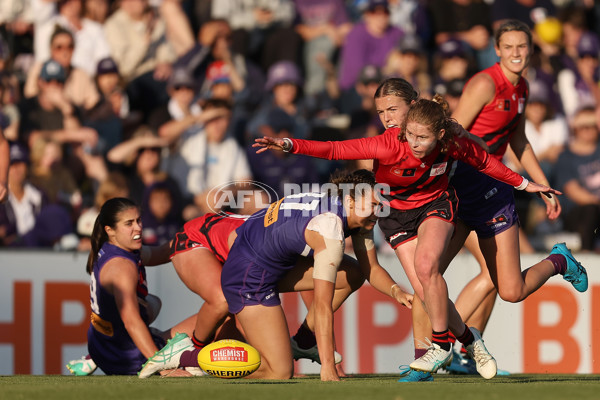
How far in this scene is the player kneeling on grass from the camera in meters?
6.96

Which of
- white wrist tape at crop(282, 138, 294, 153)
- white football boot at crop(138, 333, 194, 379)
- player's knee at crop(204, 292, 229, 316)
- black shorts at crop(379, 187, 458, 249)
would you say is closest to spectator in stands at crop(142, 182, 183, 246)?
player's knee at crop(204, 292, 229, 316)

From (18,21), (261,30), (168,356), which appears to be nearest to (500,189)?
(168,356)

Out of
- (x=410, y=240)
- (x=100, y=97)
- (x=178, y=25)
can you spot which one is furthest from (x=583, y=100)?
(x=410, y=240)

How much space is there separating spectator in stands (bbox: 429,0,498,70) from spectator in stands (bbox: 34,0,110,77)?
4.22m

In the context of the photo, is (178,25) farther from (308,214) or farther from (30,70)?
(308,214)

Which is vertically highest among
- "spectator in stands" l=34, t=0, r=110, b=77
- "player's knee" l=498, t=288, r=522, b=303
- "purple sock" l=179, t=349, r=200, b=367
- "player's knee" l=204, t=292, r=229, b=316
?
"spectator in stands" l=34, t=0, r=110, b=77

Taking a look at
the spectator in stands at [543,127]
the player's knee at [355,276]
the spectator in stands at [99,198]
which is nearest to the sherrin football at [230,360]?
the player's knee at [355,276]

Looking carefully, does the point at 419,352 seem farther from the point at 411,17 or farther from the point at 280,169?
the point at 411,17

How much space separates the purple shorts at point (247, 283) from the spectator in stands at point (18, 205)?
3394 millimetres

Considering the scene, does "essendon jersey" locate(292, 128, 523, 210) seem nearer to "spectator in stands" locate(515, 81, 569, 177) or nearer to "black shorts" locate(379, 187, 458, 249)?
"black shorts" locate(379, 187, 458, 249)

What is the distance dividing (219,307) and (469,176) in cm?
208

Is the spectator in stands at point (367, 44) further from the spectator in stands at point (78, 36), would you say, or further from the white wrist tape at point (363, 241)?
the white wrist tape at point (363, 241)

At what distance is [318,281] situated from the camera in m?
6.71

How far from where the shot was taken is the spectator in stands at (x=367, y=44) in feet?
41.8
